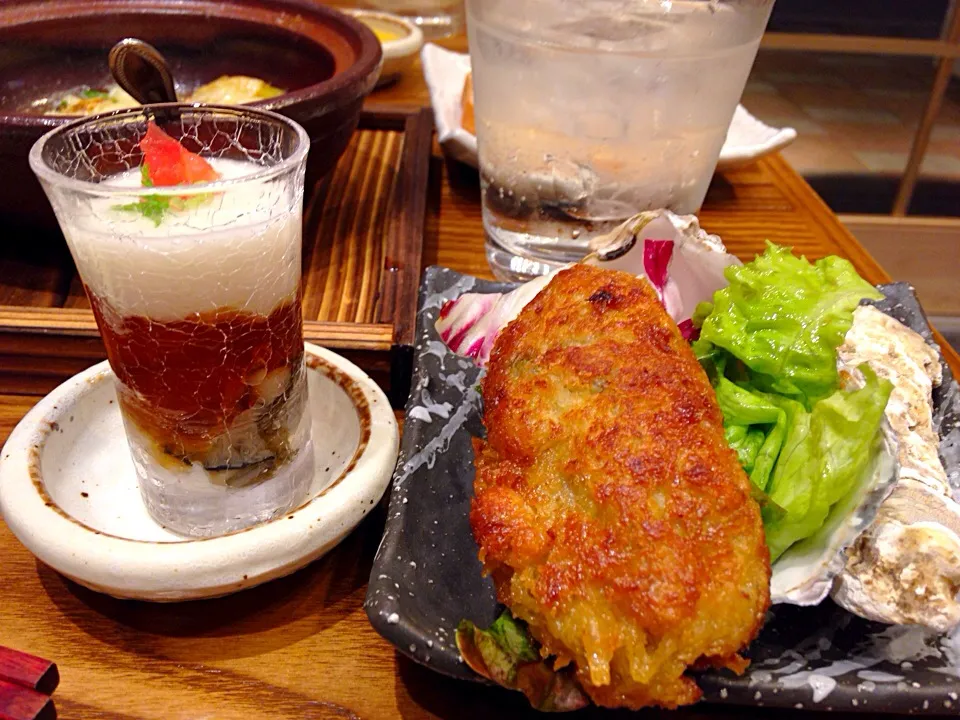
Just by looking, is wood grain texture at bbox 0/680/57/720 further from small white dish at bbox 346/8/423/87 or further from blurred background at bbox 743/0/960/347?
blurred background at bbox 743/0/960/347

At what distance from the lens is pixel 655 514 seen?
72 centimetres

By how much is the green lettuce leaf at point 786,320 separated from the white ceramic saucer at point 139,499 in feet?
1.61

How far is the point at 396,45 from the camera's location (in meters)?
2.34

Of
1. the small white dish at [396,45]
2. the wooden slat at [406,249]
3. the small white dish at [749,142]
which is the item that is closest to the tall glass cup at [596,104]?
the wooden slat at [406,249]

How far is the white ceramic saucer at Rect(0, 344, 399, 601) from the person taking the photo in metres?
0.77

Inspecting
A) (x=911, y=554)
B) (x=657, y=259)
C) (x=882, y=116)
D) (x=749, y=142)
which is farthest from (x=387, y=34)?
(x=882, y=116)

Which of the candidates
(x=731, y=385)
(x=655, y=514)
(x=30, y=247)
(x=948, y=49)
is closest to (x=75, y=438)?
(x=30, y=247)

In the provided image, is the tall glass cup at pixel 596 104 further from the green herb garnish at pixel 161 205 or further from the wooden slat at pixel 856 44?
the wooden slat at pixel 856 44

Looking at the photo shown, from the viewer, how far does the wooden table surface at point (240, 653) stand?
75 cm

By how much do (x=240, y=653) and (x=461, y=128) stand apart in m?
1.42

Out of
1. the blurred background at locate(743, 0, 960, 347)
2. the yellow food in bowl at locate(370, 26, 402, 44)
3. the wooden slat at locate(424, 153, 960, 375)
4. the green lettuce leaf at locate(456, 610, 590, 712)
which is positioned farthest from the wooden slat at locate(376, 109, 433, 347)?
the blurred background at locate(743, 0, 960, 347)

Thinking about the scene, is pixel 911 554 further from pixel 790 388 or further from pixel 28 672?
pixel 28 672

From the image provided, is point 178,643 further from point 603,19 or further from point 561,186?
point 603,19

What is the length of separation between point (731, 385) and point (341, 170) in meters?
1.10
